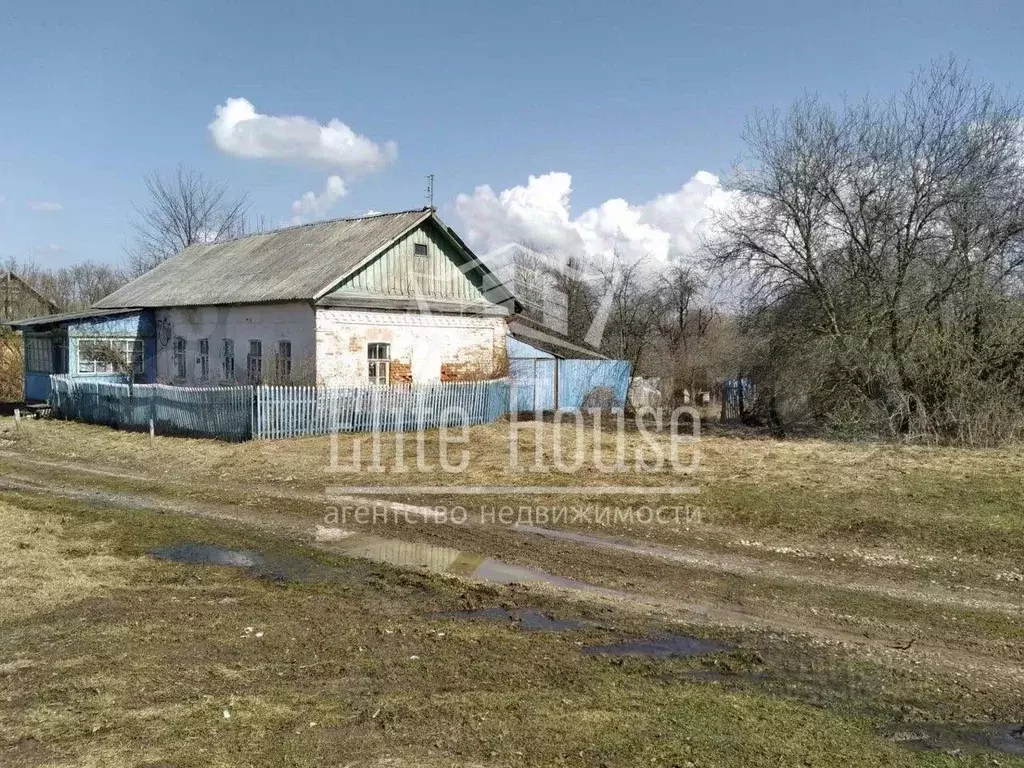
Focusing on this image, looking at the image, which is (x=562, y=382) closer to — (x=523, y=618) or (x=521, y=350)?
(x=521, y=350)

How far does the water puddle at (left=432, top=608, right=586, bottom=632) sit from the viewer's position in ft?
20.0

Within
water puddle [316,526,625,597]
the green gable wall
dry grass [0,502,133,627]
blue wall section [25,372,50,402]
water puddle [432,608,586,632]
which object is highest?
the green gable wall

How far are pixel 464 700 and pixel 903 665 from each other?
3.08 metres

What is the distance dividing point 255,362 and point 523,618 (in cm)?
1766

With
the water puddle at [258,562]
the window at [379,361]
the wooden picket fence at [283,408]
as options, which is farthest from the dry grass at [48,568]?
the window at [379,361]

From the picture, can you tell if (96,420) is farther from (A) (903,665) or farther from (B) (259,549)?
(A) (903,665)

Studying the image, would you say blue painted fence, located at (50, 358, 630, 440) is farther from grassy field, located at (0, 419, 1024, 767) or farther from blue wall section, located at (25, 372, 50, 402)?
grassy field, located at (0, 419, 1024, 767)

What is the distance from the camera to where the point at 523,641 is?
18.8 ft

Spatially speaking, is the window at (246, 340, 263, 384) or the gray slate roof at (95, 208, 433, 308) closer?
the gray slate roof at (95, 208, 433, 308)

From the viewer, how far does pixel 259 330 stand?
71.6 feet

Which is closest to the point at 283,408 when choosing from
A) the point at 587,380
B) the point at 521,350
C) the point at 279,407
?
the point at 279,407

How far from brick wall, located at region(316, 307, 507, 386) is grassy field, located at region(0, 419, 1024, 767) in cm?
943

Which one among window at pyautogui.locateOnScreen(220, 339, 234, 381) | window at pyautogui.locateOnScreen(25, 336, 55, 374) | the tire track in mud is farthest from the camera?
window at pyautogui.locateOnScreen(25, 336, 55, 374)

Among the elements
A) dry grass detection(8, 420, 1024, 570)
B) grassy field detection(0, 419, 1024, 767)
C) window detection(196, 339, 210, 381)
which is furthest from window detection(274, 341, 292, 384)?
grassy field detection(0, 419, 1024, 767)
